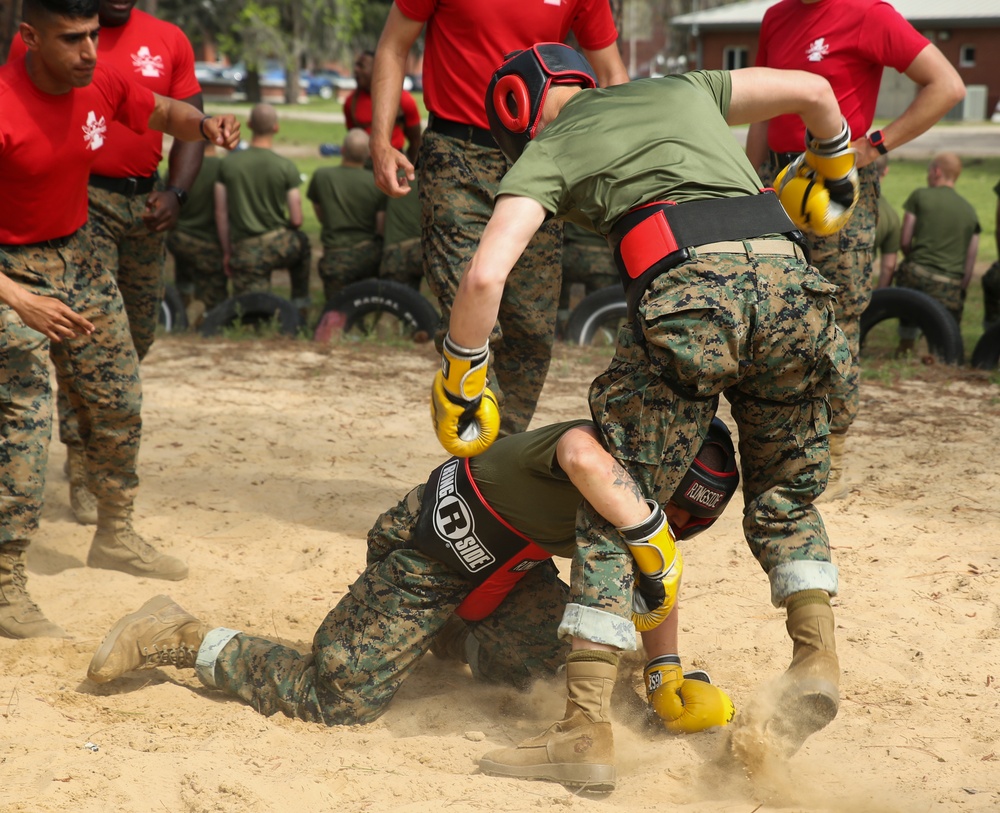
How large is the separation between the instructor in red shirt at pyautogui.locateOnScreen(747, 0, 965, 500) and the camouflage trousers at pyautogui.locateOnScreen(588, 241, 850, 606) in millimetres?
1930

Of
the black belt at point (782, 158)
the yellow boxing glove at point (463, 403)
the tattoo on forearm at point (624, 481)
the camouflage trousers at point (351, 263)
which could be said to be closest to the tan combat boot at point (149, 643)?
the yellow boxing glove at point (463, 403)

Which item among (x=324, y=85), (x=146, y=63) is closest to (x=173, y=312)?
(x=146, y=63)

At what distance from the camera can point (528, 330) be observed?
198 inches

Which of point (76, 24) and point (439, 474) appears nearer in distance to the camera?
point (439, 474)

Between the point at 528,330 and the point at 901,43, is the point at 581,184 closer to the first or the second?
the point at 528,330

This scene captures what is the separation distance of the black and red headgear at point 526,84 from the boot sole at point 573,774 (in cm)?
176

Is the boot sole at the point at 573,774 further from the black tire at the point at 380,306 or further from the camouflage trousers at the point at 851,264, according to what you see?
the black tire at the point at 380,306

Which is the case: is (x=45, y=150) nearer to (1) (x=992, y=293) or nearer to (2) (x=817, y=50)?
(2) (x=817, y=50)

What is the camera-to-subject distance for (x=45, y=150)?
Result: 13.5 ft

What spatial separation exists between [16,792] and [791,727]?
6.78ft

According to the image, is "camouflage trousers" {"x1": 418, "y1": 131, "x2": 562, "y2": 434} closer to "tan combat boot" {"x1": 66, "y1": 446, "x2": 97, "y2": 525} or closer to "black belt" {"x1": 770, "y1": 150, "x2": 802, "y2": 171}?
"black belt" {"x1": 770, "y1": 150, "x2": 802, "y2": 171}

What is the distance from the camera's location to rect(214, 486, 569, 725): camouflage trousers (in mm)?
3496

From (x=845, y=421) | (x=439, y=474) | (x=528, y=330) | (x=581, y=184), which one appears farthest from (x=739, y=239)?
(x=845, y=421)

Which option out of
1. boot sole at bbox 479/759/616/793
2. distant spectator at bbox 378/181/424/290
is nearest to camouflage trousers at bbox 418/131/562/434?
boot sole at bbox 479/759/616/793
